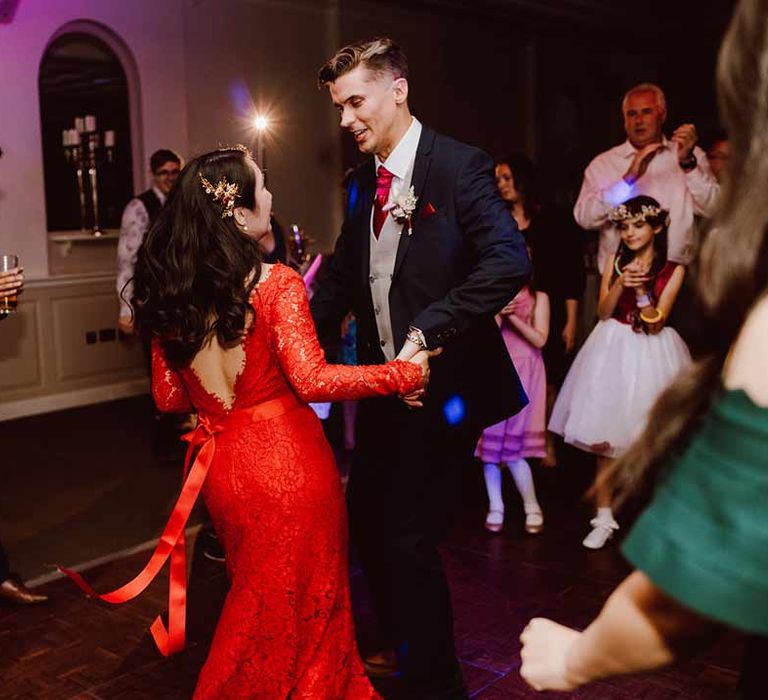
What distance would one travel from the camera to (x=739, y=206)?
885 mm

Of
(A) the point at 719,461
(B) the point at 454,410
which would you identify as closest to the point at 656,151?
(B) the point at 454,410

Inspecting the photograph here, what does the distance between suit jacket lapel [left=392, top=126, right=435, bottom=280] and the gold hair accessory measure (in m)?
0.54

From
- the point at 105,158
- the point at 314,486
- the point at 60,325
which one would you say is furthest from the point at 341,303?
the point at 105,158

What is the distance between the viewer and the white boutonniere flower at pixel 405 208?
8.80ft

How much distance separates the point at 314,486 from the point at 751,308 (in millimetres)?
1700

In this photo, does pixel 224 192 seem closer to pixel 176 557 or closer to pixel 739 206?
pixel 176 557

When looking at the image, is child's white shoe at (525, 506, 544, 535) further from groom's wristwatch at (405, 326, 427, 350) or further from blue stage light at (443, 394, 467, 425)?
groom's wristwatch at (405, 326, 427, 350)

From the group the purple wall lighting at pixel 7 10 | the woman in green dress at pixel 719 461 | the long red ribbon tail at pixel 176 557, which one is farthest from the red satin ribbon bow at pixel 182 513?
the purple wall lighting at pixel 7 10

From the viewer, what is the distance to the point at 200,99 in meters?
8.30

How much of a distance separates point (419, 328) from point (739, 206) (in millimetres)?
1651

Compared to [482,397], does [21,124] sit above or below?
above

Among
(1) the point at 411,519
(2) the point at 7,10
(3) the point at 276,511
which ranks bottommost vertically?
(1) the point at 411,519

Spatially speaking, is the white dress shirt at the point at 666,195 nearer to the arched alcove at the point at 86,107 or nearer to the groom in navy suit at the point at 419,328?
the groom in navy suit at the point at 419,328

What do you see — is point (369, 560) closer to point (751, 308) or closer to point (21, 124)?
point (751, 308)
